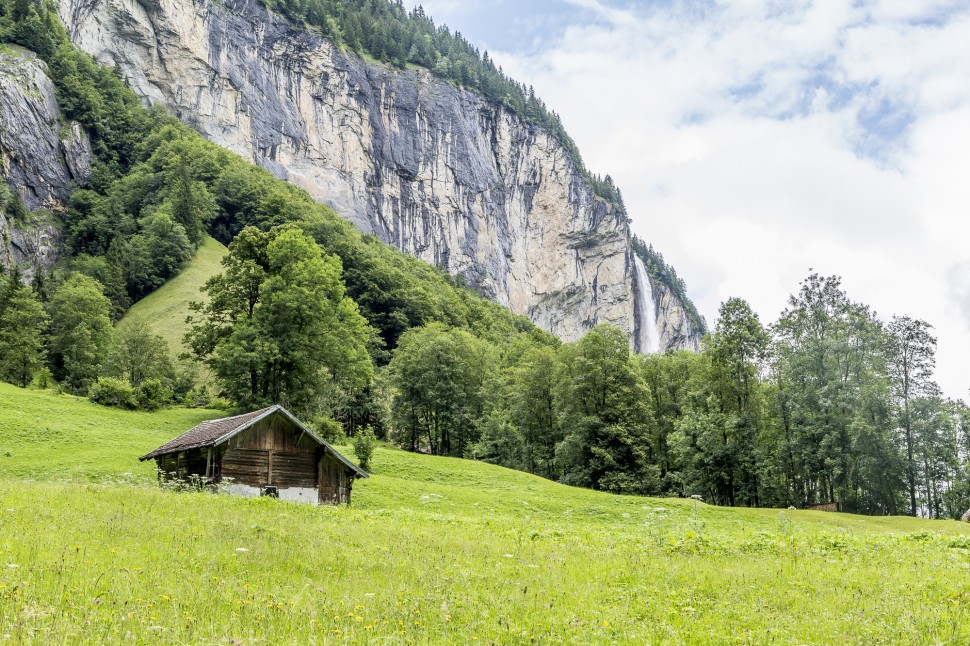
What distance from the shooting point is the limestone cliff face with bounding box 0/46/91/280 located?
313 ft

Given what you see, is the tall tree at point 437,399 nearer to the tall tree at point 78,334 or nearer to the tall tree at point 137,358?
the tall tree at point 137,358

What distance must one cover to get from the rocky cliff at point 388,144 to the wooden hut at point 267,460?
12402cm

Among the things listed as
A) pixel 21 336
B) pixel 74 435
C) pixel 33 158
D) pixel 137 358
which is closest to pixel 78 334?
pixel 21 336

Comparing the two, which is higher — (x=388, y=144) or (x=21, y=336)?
(x=388, y=144)

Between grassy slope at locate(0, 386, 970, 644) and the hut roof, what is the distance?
24.7 ft

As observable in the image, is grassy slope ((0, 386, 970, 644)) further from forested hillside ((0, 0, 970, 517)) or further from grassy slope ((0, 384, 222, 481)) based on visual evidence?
forested hillside ((0, 0, 970, 517))

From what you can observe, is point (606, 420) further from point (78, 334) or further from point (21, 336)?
point (21, 336)

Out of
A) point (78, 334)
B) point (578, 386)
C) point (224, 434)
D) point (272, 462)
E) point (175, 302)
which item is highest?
point (175, 302)

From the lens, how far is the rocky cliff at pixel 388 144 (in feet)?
461

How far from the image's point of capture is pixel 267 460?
3092 cm

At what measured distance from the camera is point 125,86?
133250 mm

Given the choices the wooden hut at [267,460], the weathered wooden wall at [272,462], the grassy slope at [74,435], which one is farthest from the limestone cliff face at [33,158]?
the weathered wooden wall at [272,462]

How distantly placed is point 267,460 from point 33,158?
323ft

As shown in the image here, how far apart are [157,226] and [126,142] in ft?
134
